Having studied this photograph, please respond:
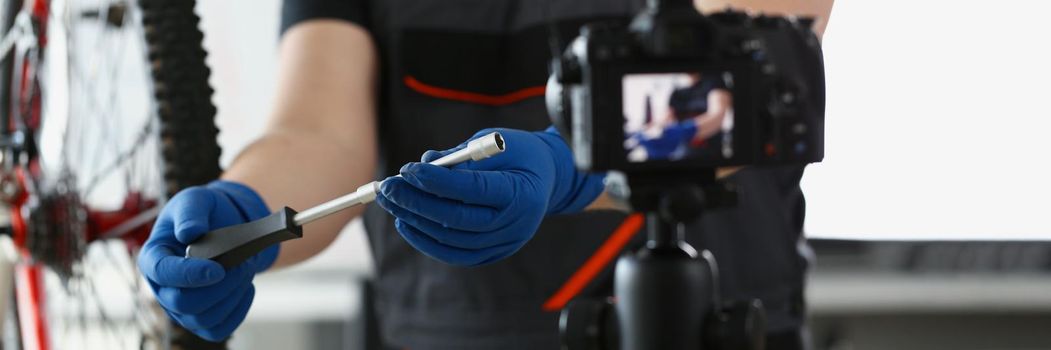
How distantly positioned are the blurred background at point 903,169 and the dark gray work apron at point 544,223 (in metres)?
0.59

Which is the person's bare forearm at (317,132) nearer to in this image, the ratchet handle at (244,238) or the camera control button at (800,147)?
the ratchet handle at (244,238)

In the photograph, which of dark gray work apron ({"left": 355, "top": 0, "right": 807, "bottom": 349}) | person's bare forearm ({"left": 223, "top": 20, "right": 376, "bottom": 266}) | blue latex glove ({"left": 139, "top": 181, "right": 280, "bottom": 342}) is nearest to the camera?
blue latex glove ({"left": 139, "top": 181, "right": 280, "bottom": 342})

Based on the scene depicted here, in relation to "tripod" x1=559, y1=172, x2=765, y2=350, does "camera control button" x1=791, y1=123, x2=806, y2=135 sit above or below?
above

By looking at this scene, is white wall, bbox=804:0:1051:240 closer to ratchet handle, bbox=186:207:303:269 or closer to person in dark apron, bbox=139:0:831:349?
person in dark apron, bbox=139:0:831:349

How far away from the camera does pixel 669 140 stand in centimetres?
36

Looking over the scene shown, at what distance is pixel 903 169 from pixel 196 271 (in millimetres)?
1233

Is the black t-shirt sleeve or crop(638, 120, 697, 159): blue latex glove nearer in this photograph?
crop(638, 120, 697, 159): blue latex glove

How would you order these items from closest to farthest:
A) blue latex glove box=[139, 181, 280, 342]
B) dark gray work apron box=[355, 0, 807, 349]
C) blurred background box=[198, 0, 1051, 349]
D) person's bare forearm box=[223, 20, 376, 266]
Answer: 1. blue latex glove box=[139, 181, 280, 342]
2. person's bare forearm box=[223, 20, 376, 266]
3. dark gray work apron box=[355, 0, 807, 349]
4. blurred background box=[198, 0, 1051, 349]

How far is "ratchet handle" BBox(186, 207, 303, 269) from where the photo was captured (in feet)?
1.41

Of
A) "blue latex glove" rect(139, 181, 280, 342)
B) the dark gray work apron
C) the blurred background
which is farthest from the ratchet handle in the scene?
the blurred background

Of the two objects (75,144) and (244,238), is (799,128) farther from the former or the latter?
(75,144)

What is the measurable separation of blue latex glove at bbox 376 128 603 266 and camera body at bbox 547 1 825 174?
6cm

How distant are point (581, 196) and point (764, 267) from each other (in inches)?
15.0

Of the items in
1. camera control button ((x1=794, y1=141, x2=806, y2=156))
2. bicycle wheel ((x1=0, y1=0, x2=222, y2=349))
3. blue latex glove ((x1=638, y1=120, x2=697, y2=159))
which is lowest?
bicycle wheel ((x1=0, y1=0, x2=222, y2=349))
